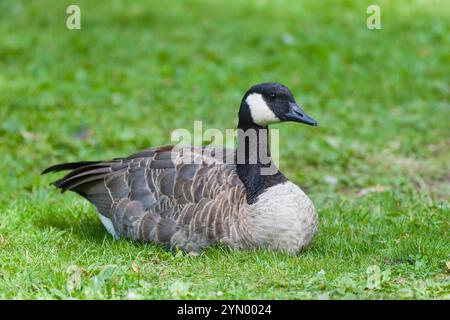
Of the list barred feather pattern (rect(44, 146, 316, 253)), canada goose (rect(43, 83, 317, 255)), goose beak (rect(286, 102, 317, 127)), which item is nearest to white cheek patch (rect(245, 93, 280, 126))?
canada goose (rect(43, 83, 317, 255))

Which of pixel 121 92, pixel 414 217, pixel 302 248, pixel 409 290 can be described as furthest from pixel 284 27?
pixel 409 290

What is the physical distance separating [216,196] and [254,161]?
41 centimetres

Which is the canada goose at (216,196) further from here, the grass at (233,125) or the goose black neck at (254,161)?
the grass at (233,125)

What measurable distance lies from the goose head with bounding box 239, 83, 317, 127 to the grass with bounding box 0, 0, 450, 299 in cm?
100

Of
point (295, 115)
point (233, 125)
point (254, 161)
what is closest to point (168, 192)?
point (254, 161)

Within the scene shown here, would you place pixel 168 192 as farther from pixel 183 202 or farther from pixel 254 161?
pixel 254 161

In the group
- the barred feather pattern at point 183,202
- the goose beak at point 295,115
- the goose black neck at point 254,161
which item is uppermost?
the goose beak at point 295,115

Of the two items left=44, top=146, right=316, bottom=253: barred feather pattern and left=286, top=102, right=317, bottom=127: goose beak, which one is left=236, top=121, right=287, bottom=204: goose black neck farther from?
left=286, top=102, right=317, bottom=127: goose beak

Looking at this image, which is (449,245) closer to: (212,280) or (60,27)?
(212,280)

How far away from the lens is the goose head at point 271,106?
607cm

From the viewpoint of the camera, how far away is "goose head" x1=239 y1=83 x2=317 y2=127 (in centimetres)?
607

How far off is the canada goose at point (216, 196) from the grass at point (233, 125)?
0.55ft

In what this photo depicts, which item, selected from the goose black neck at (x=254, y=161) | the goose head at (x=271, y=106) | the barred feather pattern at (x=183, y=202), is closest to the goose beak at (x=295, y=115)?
the goose head at (x=271, y=106)

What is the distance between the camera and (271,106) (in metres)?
6.11
